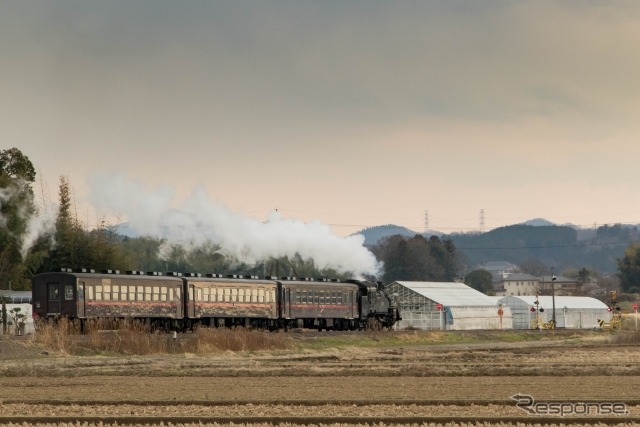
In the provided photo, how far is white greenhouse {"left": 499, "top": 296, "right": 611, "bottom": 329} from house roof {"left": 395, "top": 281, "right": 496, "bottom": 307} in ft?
9.44

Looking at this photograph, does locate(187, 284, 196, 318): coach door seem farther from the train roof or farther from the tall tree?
the tall tree

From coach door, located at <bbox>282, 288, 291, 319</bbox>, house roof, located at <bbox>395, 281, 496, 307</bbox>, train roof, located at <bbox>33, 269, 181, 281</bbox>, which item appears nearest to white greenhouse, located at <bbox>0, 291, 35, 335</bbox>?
train roof, located at <bbox>33, 269, 181, 281</bbox>

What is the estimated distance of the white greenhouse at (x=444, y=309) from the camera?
11219 cm

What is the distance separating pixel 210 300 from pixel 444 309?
43.3m

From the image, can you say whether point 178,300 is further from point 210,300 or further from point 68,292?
point 68,292

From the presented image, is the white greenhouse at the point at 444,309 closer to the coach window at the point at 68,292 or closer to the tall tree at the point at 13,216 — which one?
the tall tree at the point at 13,216

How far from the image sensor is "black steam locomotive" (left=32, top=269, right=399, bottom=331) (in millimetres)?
64500

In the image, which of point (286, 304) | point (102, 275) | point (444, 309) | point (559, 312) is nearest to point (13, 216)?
point (286, 304)

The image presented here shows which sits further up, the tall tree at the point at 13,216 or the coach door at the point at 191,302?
the tall tree at the point at 13,216

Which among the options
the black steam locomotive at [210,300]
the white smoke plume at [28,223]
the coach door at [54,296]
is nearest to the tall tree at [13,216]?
the white smoke plume at [28,223]

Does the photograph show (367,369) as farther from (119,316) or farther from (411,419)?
(119,316)

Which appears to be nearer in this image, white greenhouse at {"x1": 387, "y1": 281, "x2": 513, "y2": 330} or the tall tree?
the tall tree

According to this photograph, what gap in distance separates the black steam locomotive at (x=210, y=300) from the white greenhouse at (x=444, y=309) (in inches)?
701

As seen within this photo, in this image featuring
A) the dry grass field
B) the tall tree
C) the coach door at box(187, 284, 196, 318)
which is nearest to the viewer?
the dry grass field
